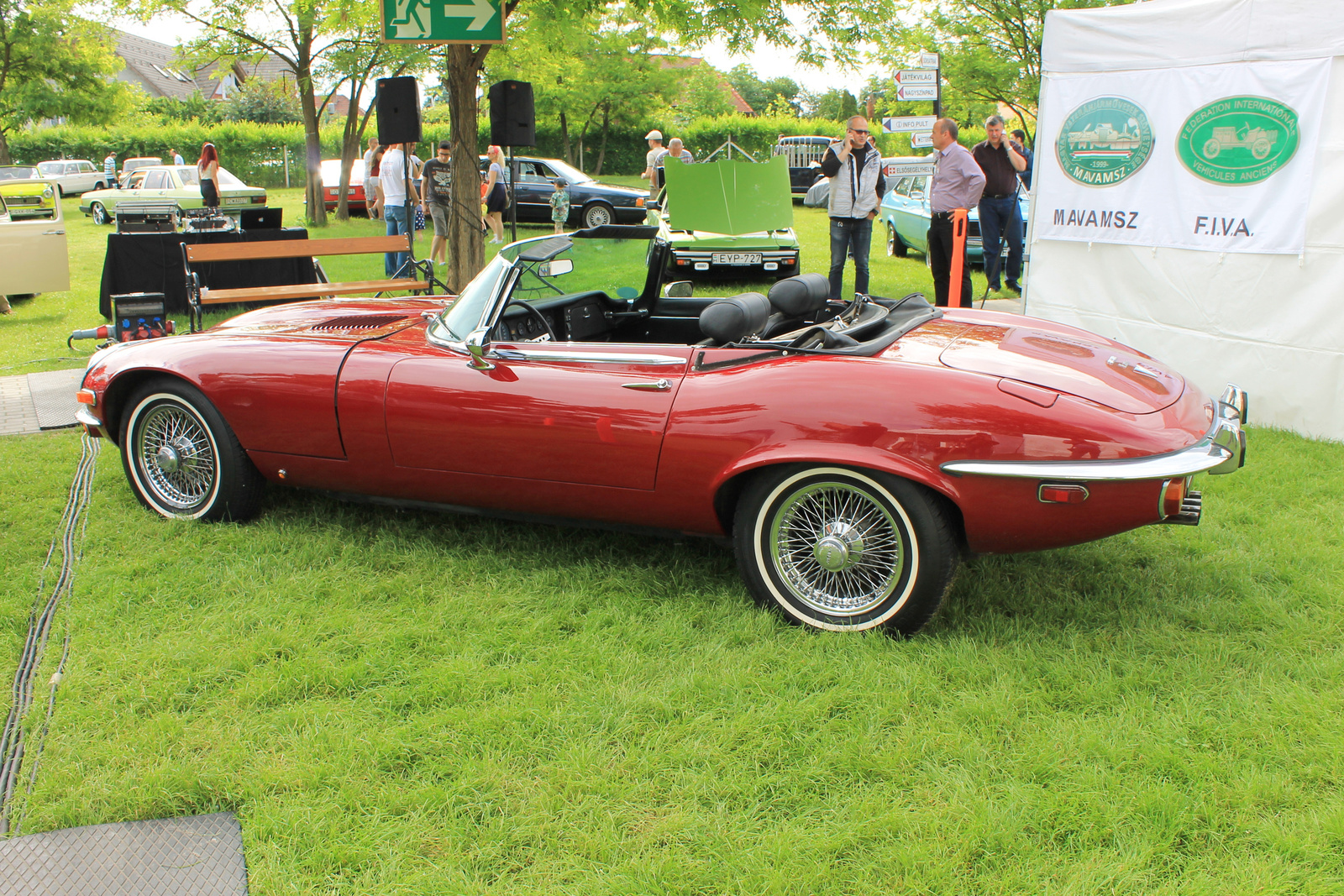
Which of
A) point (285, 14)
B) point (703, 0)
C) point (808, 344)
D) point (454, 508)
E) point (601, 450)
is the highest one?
point (285, 14)

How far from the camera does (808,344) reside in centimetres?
343

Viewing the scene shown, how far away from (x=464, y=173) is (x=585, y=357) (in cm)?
764

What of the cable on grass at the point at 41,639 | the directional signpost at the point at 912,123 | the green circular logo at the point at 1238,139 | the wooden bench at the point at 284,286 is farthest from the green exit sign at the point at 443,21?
the green circular logo at the point at 1238,139

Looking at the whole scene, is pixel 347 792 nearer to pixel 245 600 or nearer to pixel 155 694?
pixel 155 694

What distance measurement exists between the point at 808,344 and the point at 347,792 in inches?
79.5

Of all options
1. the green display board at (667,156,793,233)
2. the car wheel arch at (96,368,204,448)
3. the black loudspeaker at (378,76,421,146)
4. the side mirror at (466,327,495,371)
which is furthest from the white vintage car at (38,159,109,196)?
the side mirror at (466,327,495,371)

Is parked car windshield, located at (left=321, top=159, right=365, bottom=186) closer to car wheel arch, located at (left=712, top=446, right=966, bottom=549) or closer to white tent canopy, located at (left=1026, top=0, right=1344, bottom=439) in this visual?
white tent canopy, located at (left=1026, top=0, right=1344, bottom=439)

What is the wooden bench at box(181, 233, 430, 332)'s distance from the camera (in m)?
8.62

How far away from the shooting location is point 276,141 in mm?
40188

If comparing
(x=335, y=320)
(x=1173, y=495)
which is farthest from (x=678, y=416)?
(x=335, y=320)

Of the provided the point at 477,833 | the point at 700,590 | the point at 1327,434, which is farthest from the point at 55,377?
the point at 1327,434

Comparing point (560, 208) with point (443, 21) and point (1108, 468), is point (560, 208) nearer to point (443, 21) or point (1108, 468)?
point (443, 21)

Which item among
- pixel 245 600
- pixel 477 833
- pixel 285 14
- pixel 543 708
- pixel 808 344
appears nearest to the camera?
pixel 477 833

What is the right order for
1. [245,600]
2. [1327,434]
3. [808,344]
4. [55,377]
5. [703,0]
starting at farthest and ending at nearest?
[703,0] → [55,377] → [1327,434] → [245,600] → [808,344]
